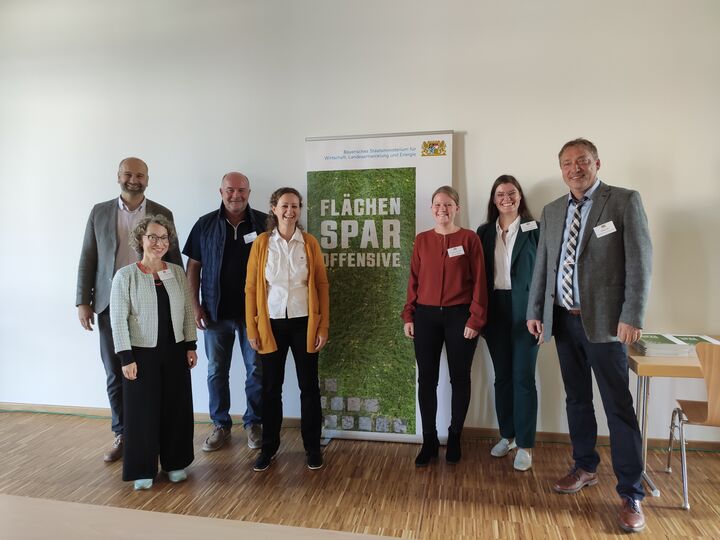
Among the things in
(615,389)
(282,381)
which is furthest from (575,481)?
(282,381)

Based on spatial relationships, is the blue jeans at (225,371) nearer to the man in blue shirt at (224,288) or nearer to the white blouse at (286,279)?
the man in blue shirt at (224,288)

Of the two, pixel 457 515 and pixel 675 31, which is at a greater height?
pixel 675 31

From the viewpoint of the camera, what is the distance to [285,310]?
8.55ft

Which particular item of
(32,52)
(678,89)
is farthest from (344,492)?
(32,52)

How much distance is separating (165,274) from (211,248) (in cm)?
58

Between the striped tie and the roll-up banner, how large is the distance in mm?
958

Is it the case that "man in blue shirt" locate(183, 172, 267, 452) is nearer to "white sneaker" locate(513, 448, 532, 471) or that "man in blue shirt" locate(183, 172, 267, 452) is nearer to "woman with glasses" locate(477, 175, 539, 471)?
"woman with glasses" locate(477, 175, 539, 471)

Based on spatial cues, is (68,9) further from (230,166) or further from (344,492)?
(344,492)

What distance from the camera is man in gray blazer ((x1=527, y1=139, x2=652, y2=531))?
6.77 feet

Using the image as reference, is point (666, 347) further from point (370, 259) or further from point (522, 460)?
point (370, 259)

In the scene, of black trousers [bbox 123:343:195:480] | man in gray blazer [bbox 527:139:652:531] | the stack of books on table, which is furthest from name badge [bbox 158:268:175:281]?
the stack of books on table

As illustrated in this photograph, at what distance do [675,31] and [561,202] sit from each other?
1.49 meters

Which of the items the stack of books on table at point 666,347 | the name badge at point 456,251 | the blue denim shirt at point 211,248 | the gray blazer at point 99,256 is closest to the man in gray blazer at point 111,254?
the gray blazer at point 99,256

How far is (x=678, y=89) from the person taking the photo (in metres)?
2.80
